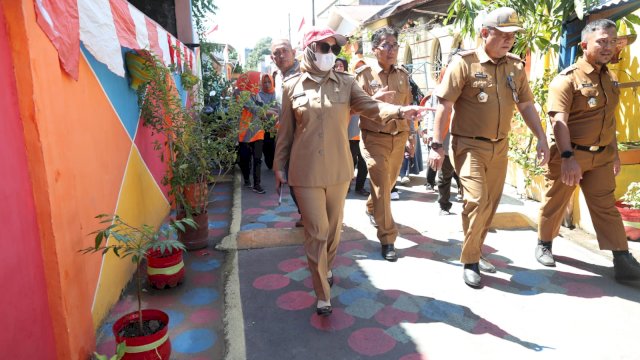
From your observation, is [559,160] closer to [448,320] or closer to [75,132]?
[448,320]

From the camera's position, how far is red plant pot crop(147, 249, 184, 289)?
12.0ft

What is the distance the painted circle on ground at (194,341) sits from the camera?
2920mm

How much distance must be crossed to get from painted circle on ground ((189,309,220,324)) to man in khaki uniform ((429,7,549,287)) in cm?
198

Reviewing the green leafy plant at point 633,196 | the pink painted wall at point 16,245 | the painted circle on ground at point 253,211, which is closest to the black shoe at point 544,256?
the green leafy plant at point 633,196

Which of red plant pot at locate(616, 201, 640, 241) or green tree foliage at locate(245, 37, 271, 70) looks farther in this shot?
A: green tree foliage at locate(245, 37, 271, 70)

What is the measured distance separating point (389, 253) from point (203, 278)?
1.70 meters

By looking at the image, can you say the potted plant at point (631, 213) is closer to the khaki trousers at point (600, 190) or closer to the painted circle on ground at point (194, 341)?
the khaki trousers at point (600, 190)

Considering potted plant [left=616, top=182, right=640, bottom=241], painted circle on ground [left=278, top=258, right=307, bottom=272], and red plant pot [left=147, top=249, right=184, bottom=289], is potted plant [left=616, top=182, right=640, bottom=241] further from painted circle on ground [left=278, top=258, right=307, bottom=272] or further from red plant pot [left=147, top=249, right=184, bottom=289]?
red plant pot [left=147, top=249, right=184, bottom=289]

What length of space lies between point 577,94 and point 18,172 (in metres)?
3.91

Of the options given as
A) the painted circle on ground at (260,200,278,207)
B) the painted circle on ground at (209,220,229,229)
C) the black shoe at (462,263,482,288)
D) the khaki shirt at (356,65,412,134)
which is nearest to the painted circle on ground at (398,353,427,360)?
the black shoe at (462,263,482,288)

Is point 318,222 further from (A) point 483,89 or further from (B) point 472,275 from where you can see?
(A) point 483,89

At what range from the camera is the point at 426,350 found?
2834 mm

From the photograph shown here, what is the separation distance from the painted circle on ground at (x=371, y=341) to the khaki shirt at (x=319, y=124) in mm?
1025

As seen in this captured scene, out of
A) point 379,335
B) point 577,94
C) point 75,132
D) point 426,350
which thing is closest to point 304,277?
point 379,335
